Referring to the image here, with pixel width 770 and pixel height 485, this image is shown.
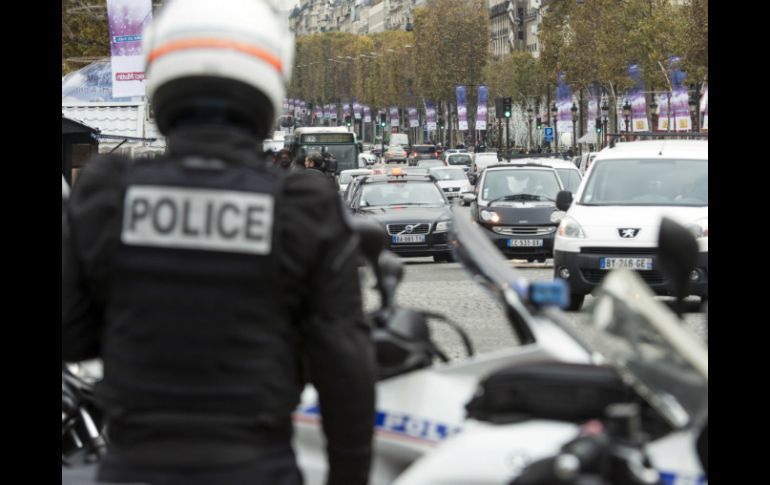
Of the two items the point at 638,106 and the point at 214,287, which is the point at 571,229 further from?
the point at 638,106

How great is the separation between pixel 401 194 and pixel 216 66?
2351 centimetres

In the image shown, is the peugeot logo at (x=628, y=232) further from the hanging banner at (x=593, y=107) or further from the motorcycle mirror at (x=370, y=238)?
the hanging banner at (x=593, y=107)

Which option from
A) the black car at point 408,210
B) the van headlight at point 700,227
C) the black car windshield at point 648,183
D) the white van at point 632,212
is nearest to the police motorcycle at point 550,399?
the white van at point 632,212

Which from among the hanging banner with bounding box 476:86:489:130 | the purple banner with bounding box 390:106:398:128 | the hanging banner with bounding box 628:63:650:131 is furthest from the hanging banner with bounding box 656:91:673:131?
the purple banner with bounding box 390:106:398:128

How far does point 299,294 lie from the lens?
2.80 meters

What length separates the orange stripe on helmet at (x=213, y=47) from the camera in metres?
2.87

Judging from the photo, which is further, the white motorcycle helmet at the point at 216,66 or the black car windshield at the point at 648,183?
the black car windshield at the point at 648,183

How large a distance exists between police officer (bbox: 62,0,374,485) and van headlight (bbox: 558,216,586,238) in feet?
41.5

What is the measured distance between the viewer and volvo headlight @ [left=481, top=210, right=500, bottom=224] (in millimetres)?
24625

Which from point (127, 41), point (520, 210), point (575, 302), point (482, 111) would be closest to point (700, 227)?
point (575, 302)

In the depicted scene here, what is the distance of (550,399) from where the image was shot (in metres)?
2.54
